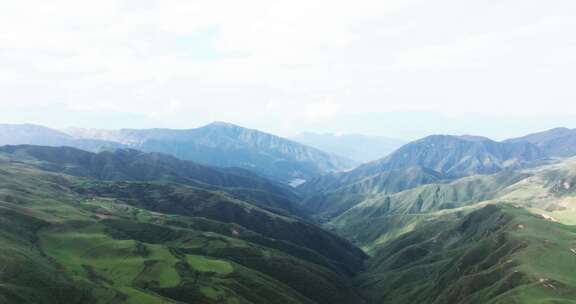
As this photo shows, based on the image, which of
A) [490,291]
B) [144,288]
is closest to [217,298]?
[144,288]

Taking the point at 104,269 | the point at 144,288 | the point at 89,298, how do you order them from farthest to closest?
the point at 104,269 < the point at 144,288 < the point at 89,298

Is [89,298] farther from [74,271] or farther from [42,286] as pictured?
[74,271]

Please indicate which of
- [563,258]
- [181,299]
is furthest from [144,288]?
[563,258]

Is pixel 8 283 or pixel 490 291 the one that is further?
pixel 490 291

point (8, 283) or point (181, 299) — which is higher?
point (8, 283)

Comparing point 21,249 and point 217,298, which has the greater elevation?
point 21,249

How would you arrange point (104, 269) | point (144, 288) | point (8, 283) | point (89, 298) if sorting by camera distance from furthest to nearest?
point (104, 269), point (144, 288), point (89, 298), point (8, 283)

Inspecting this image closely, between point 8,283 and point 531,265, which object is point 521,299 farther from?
point 8,283

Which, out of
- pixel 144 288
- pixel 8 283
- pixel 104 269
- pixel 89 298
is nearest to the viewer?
pixel 8 283

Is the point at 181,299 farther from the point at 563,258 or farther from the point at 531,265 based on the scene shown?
the point at 563,258
